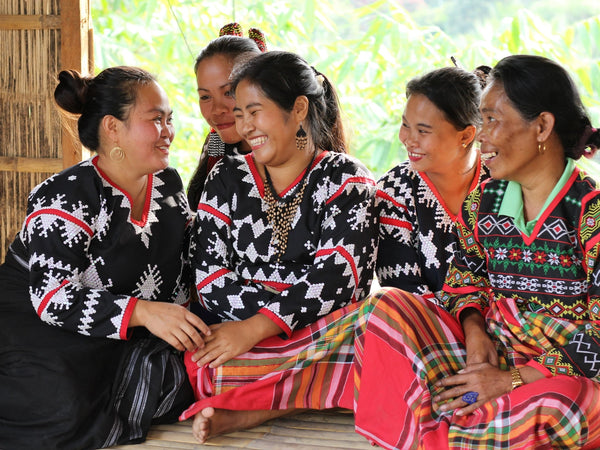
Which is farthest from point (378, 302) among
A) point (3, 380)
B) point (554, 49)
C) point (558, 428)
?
point (554, 49)

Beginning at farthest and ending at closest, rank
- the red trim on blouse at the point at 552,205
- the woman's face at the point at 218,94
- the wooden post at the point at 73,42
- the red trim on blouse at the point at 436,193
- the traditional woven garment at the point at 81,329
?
1. the wooden post at the point at 73,42
2. the woman's face at the point at 218,94
3. the red trim on blouse at the point at 436,193
4. the traditional woven garment at the point at 81,329
5. the red trim on blouse at the point at 552,205

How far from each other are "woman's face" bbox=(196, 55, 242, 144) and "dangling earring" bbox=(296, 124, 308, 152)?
1.76 feet

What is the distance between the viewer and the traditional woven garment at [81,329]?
7.77 feet

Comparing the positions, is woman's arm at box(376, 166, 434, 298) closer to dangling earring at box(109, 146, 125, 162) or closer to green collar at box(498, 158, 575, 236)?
green collar at box(498, 158, 575, 236)

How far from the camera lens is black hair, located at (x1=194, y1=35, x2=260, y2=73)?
10.5ft

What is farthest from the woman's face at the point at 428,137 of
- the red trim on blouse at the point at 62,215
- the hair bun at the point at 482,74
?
the red trim on blouse at the point at 62,215

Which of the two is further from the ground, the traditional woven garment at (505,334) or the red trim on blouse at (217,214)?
the red trim on blouse at (217,214)

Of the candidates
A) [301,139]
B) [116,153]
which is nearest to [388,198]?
[301,139]

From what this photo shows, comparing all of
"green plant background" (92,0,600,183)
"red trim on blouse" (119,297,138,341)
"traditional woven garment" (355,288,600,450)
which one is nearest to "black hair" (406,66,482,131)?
"traditional woven garment" (355,288,600,450)

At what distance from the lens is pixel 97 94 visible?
2.65 metres

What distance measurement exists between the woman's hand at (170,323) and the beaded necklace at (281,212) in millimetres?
425

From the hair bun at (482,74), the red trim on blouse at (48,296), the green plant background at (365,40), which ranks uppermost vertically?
the green plant background at (365,40)

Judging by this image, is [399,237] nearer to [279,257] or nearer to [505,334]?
[279,257]

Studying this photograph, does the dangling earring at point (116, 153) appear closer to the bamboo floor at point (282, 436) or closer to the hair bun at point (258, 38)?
the bamboo floor at point (282, 436)
